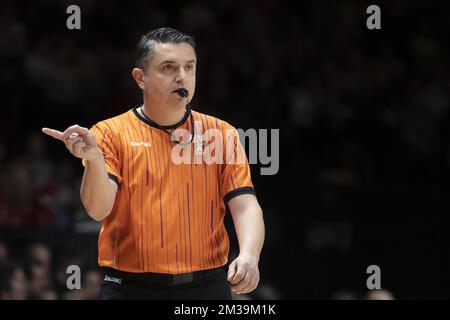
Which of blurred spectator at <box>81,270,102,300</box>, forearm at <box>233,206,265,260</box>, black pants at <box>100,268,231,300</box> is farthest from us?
blurred spectator at <box>81,270,102,300</box>

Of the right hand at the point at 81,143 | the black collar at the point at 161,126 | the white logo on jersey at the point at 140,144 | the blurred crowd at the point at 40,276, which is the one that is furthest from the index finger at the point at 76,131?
the blurred crowd at the point at 40,276

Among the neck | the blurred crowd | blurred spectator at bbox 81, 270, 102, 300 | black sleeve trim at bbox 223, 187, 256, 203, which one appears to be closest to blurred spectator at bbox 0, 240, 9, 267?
the blurred crowd

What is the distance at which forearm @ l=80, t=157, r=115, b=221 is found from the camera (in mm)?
3875

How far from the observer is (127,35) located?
1038cm

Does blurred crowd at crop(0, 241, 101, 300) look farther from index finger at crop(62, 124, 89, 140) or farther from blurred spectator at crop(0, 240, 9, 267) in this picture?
index finger at crop(62, 124, 89, 140)

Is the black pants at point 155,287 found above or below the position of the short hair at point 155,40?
below

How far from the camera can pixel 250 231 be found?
4129 millimetres

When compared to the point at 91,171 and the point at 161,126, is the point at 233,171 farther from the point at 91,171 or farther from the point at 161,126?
the point at 91,171

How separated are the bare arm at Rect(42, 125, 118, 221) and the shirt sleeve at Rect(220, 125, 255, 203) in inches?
20.9

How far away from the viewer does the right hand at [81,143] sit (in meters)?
3.79

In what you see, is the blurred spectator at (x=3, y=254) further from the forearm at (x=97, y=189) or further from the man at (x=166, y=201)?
the forearm at (x=97, y=189)

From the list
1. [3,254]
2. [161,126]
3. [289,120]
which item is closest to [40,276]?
[3,254]

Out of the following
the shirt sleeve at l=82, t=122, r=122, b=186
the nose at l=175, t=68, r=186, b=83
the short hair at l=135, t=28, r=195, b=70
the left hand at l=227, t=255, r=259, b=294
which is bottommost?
the left hand at l=227, t=255, r=259, b=294

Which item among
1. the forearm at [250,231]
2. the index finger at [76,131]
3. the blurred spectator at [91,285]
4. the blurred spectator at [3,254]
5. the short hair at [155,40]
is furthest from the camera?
the blurred spectator at [3,254]
